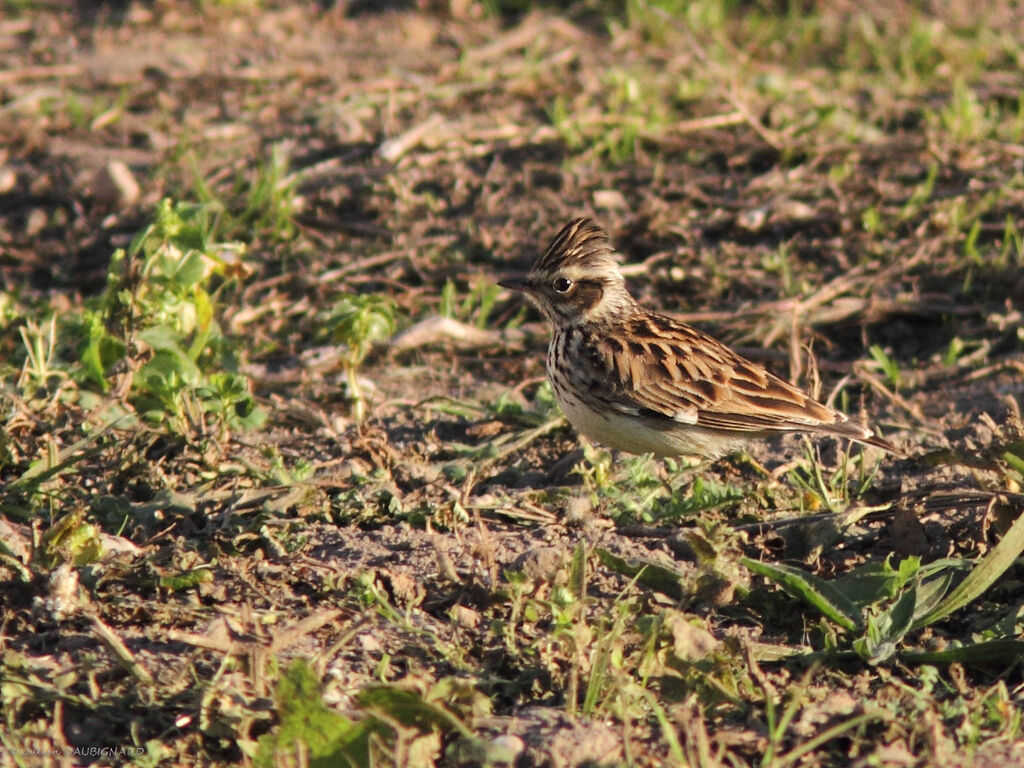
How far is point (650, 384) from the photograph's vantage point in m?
6.71

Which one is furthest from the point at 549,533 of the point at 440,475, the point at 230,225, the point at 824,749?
the point at 230,225

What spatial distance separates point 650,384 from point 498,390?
1.15 meters

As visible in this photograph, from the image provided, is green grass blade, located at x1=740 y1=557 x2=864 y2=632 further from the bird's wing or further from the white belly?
the white belly

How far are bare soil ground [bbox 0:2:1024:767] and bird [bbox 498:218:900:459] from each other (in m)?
0.21

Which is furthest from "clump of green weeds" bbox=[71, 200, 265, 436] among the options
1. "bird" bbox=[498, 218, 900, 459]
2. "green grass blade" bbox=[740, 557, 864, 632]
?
"green grass blade" bbox=[740, 557, 864, 632]

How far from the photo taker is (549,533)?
5746 millimetres

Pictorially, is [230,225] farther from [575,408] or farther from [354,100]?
[575,408]

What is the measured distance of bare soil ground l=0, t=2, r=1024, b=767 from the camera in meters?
4.61

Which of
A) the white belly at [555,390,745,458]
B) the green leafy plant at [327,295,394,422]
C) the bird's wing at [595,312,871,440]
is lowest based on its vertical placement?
the white belly at [555,390,745,458]

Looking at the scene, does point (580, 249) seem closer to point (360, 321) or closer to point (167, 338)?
point (360, 321)

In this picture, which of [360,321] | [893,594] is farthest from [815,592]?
[360,321]

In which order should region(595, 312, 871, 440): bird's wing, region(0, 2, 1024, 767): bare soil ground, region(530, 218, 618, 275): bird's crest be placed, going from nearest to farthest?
region(0, 2, 1024, 767): bare soil ground, region(595, 312, 871, 440): bird's wing, region(530, 218, 618, 275): bird's crest

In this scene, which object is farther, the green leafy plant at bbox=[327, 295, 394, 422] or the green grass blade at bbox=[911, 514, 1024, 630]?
the green leafy plant at bbox=[327, 295, 394, 422]

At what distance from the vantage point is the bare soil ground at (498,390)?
15.1 ft
